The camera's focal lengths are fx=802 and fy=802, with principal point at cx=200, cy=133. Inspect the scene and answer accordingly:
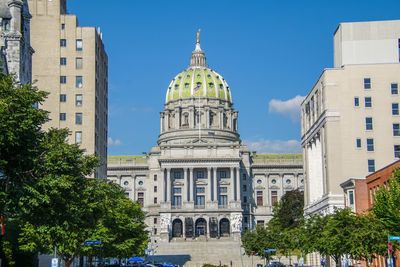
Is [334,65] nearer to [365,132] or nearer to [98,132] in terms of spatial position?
[365,132]

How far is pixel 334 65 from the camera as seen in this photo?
372 feet

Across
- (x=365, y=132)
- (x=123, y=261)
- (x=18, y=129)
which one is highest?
(x=365, y=132)

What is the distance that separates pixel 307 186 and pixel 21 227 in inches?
2983

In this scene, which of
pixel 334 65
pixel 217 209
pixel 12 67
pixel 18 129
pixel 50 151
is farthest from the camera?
pixel 217 209

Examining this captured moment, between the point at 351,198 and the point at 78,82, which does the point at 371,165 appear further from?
the point at 78,82

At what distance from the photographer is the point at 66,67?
372 ft

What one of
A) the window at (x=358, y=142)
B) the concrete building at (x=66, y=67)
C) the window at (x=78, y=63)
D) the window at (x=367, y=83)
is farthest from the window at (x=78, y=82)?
the window at (x=367, y=83)

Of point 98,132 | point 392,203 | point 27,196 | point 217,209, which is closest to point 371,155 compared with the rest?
point 98,132

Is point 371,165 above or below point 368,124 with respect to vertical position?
below

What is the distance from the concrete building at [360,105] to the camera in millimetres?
104688

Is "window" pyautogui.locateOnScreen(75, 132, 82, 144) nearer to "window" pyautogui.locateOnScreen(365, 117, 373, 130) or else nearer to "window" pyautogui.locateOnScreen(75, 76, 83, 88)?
"window" pyautogui.locateOnScreen(75, 76, 83, 88)

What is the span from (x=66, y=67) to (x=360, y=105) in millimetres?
41175

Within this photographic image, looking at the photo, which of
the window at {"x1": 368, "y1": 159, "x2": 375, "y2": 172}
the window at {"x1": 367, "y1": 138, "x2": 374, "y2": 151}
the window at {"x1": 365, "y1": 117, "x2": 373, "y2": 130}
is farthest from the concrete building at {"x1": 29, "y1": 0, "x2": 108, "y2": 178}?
the window at {"x1": 368, "y1": 159, "x2": 375, "y2": 172}

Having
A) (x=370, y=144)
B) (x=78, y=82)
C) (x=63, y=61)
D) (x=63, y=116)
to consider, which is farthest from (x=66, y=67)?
(x=370, y=144)
